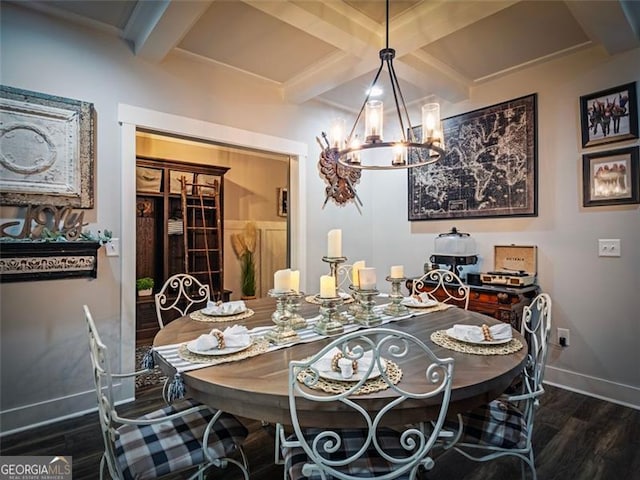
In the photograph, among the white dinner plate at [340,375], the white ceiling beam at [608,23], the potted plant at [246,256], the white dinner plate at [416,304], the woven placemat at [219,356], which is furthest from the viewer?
the potted plant at [246,256]

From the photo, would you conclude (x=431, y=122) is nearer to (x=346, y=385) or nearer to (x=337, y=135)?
(x=337, y=135)

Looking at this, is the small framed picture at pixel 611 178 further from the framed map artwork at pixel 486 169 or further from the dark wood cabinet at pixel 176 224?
the dark wood cabinet at pixel 176 224

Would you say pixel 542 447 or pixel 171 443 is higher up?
pixel 171 443

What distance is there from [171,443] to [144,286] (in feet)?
9.84

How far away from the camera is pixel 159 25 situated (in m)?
2.14

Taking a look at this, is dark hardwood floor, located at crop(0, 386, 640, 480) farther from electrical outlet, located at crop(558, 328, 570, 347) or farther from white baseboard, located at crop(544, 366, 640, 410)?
electrical outlet, located at crop(558, 328, 570, 347)

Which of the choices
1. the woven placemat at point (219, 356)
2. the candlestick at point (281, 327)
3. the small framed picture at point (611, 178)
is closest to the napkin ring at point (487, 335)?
the candlestick at point (281, 327)

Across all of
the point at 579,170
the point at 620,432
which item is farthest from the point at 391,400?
the point at 579,170

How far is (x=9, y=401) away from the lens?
2131 millimetres

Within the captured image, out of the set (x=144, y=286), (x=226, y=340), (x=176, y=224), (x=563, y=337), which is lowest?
(x=563, y=337)

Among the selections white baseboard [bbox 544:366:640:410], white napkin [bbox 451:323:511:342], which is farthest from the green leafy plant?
white baseboard [bbox 544:366:640:410]

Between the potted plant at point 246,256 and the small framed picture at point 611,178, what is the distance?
13.0ft

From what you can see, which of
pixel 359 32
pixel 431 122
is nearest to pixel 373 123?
pixel 431 122

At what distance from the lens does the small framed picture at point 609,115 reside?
96.1 inches
